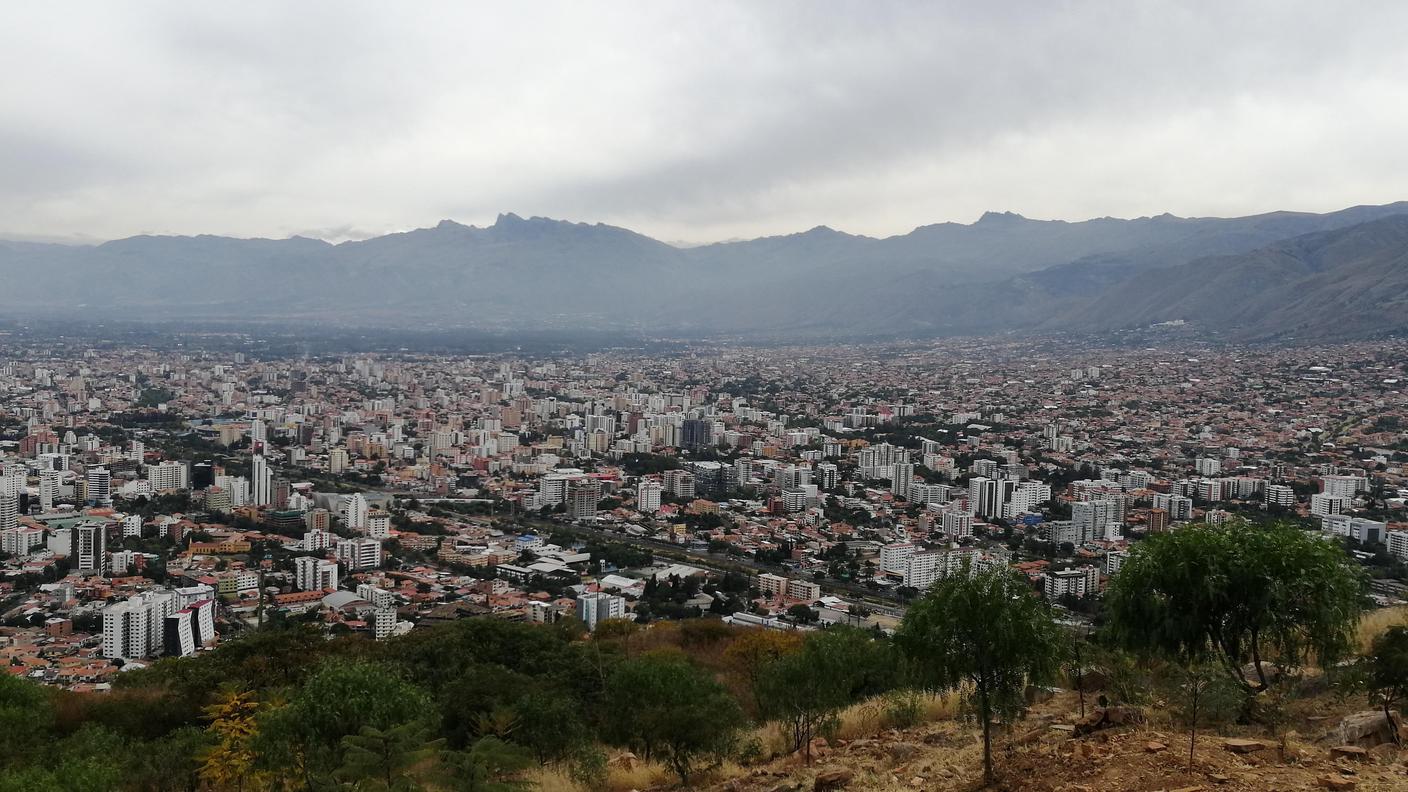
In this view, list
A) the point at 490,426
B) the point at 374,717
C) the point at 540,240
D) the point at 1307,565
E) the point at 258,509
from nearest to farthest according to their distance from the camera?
the point at 1307,565
the point at 374,717
the point at 258,509
the point at 490,426
the point at 540,240

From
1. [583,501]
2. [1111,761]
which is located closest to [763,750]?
[1111,761]

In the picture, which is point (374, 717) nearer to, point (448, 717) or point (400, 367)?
point (448, 717)

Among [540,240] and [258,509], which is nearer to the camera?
[258,509]

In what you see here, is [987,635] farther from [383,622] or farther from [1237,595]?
[383,622]

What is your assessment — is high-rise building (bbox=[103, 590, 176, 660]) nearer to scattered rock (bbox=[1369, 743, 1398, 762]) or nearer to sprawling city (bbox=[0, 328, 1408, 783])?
sprawling city (bbox=[0, 328, 1408, 783])

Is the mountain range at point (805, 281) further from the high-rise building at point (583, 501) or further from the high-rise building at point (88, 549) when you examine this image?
the high-rise building at point (88, 549)

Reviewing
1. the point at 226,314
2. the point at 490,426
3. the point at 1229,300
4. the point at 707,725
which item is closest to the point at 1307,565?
the point at 707,725

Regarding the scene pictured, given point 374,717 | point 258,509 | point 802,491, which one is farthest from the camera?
point 802,491

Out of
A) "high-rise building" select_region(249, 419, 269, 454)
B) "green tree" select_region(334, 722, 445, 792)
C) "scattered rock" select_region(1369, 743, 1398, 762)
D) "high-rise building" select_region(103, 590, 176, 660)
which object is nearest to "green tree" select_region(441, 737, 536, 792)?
"green tree" select_region(334, 722, 445, 792)
